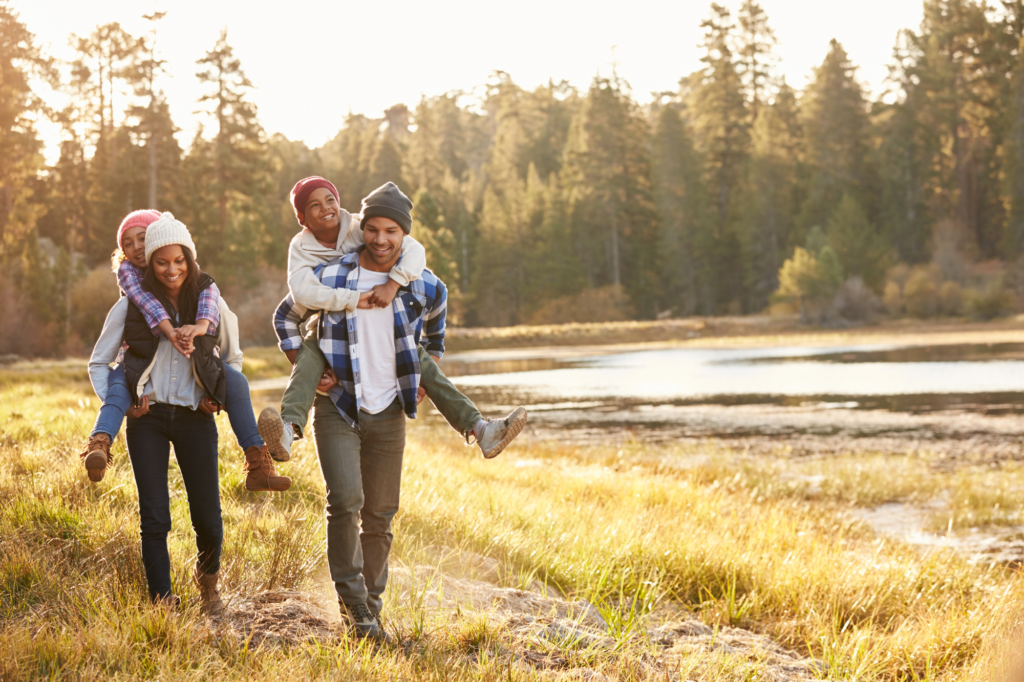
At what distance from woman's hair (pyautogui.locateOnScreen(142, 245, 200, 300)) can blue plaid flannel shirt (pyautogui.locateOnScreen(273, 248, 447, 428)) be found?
38cm

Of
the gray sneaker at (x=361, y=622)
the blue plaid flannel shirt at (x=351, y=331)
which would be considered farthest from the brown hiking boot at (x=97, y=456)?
the gray sneaker at (x=361, y=622)

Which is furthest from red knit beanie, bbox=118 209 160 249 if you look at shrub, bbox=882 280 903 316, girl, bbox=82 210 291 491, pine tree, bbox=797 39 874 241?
pine tree, bbox=797 39 874 241

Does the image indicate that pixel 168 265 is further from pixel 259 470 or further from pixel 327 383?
pixel 259 470

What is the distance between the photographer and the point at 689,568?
18.4 ft

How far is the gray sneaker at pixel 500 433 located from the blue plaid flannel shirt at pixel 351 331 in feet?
1.10

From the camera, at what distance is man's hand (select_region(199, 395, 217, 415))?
138 inches

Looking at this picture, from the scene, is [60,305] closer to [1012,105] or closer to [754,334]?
[754,334]

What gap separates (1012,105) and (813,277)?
20.5 metres

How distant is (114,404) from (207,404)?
35 centimetres

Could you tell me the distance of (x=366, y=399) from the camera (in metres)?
3.47

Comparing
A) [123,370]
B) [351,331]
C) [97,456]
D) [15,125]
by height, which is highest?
[15,125]

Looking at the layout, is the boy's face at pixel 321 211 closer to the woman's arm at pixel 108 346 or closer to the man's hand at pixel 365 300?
the man's hand at pixel 365 300

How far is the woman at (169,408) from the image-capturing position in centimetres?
343

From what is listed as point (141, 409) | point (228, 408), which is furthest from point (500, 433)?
point (141, 409)
